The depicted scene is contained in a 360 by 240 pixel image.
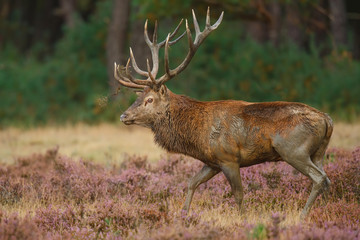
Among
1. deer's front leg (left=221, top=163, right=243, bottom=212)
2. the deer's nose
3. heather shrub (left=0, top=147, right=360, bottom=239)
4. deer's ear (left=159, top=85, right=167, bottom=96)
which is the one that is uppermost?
deer's ear (left=159, top=85, right=167, bottom=96)

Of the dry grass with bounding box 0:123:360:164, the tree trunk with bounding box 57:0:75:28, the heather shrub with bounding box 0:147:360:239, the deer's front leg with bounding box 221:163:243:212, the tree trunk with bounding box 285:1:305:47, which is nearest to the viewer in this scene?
the heather shrub with bounding box 0:147:360:239

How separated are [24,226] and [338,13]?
1406cm

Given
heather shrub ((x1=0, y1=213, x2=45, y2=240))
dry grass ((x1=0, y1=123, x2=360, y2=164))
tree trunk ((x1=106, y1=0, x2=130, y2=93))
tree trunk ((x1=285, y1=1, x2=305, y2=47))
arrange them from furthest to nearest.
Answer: tree trunk ((x1=106, y1=0, x2=130, y2=93)), tree trunk ((x1=285, y1=1, x2=305, y2=47)), dry grass ((x1=0, y1=123, x2=360, y2=164)), heather shrub ((x1=0, y1=213, x2=45, y2=240))

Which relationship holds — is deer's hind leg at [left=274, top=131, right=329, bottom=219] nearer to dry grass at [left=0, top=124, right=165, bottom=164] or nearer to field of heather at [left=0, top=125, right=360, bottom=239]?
field of heather at [left=0, top=125, right=360, bottom=239]

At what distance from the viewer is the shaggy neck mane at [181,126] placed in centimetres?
699

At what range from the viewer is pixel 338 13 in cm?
1723

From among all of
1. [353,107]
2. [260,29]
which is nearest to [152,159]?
[353,107]

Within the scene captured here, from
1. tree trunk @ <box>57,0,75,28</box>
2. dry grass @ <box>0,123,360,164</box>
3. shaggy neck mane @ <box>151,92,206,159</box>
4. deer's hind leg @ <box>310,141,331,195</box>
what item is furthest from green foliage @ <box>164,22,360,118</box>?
tree trunk @ <box>57,0,75,28</box>

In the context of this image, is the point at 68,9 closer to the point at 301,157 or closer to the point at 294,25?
the point at 294,25

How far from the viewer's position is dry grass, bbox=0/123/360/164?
12254 millimetres

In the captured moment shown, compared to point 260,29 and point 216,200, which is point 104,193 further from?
point 260,29

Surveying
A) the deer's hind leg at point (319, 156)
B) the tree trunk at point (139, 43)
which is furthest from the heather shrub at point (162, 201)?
the tree trunk at point (139, 43)

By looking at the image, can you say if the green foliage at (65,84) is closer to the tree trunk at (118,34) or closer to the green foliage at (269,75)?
the tree trunk at (118,34)

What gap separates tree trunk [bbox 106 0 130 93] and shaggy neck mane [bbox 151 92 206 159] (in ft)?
41.3
